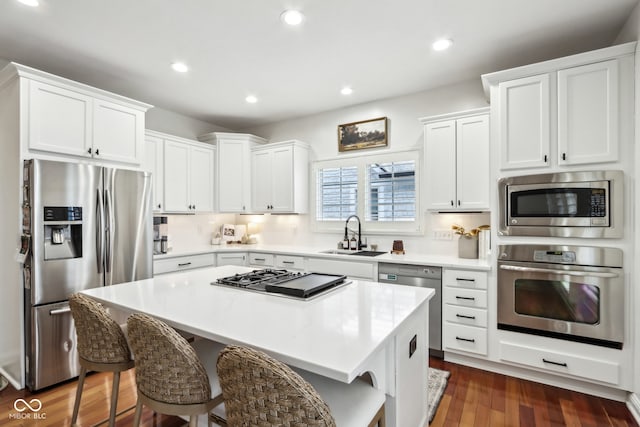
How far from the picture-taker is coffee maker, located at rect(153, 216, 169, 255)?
360 cm

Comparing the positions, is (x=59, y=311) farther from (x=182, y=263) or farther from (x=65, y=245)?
(x=182, y=263)


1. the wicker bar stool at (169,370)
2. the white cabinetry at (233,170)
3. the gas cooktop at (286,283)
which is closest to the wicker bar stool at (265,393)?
the wicker bar stool at (169,370)

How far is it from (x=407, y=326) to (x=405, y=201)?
2439 mm

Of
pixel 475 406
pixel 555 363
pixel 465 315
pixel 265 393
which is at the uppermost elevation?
pixel 265 393

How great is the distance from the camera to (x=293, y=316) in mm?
1384

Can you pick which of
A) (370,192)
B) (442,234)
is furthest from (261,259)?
(442,234)

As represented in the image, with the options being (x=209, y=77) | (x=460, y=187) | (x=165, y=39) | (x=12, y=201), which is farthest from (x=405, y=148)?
(x=12, y=201)

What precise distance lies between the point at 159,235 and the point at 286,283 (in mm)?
2363

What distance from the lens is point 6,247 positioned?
8.59 ft

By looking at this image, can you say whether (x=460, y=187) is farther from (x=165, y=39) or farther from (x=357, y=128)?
(x=165, y=39)

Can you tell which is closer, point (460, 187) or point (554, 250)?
point (554, 250)

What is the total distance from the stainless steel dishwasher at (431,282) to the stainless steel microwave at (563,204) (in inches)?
27.0

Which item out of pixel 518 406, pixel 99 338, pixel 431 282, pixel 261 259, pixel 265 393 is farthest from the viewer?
pixel 261 259

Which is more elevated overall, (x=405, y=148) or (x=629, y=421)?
(x=405, y=148)
